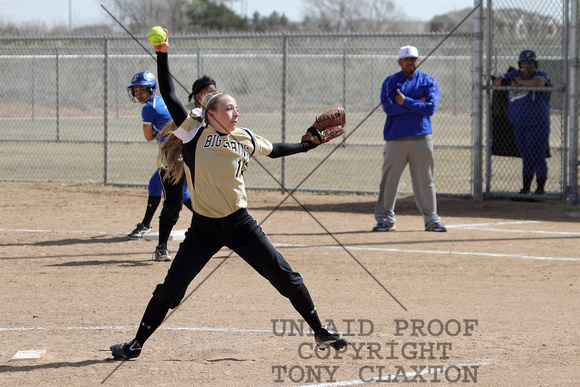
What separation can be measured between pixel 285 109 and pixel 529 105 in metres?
4.07

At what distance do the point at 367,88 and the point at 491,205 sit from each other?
60.0ft

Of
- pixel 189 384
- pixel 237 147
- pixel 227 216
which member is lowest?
pixel 189 384

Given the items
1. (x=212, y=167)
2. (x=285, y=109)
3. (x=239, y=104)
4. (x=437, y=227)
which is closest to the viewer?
(x=212, y=167)

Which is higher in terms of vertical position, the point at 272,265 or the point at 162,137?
the point at 162,137

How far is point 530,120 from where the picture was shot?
1313 centimetres

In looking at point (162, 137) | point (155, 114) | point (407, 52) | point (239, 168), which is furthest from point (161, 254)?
point (407, 52)

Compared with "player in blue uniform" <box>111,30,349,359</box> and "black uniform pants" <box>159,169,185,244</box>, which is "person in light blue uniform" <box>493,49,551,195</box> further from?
"player in blue uniform" <box>111,30,349,359</box>

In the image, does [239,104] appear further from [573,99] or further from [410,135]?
[410,135]

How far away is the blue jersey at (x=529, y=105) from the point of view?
1309 cm

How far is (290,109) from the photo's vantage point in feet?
97.5

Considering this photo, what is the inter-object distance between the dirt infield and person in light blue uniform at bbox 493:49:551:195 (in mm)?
1485

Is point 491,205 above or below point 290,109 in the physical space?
below

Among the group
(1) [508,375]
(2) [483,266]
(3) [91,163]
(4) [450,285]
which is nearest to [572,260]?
(2) [483,266]

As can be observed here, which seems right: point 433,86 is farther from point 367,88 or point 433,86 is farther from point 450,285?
point 367,88
